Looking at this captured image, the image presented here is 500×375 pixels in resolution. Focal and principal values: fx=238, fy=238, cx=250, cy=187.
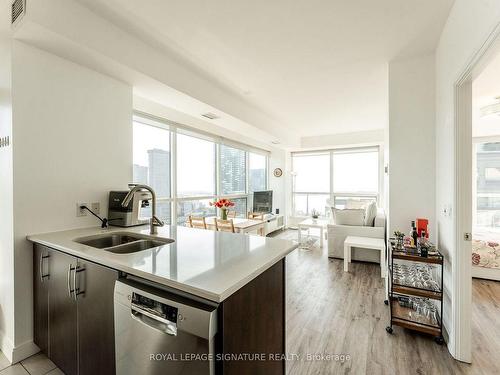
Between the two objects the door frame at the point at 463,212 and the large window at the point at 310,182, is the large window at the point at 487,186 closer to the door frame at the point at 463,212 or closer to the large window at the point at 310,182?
the large window at the point at 310,182

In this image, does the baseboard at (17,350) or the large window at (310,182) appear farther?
the large window at (310,182)

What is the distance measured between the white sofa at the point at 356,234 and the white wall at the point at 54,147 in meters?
3.43

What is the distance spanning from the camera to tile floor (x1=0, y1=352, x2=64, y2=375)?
1646 millimetres

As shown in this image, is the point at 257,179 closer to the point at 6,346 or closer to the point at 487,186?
the point at 487,186

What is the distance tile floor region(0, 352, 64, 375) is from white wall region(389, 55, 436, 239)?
3.09 m

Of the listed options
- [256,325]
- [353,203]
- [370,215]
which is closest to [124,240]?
[256,325]

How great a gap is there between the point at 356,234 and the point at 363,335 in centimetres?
214

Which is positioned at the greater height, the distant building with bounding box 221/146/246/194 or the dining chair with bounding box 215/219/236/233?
the distant building with bounding box 221/146/246/194

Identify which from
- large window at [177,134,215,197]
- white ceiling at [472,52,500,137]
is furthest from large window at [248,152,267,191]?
white ceiling at [472,52,500,137]

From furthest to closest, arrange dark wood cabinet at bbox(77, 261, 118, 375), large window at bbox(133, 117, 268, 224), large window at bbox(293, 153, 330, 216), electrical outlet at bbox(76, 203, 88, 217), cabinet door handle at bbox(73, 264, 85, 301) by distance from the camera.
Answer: large window at bbox(293, 153, 330, 216), large window at bbox(133, 117, 268, 224), electrical outlet at bbox(76, 203, 88, 217), cabinet door handle at bbox(73, 264, 85, 301), dark wood cabinet at bbox(77, 261, 118, 375)

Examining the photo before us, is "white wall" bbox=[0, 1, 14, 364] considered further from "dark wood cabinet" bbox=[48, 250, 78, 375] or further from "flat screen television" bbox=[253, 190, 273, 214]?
"flat screen television" bbox=[253, 190, 273, 214]

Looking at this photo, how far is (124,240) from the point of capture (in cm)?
200

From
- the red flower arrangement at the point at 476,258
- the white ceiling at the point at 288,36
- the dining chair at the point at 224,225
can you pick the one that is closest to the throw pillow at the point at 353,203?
the red flower arrangement at the point at 476,258

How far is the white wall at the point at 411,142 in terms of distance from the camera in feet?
7.60
